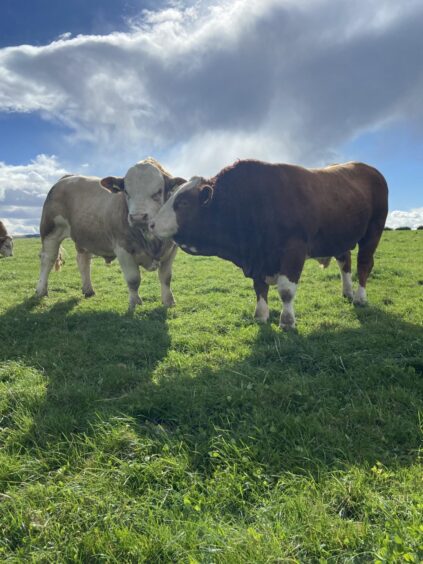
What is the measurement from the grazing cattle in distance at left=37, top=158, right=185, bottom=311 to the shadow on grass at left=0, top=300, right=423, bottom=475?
7.97ft

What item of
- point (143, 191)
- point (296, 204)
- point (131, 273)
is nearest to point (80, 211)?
point (131, 273)

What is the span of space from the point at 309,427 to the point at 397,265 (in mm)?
10901

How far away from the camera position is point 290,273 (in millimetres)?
6371

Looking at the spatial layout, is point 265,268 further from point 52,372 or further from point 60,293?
point 60,293

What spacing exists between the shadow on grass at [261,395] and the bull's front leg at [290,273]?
0.48 meters

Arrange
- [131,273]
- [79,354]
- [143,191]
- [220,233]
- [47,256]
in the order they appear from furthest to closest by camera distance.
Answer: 1. [47,256]
2. [131,273]
3. [143,191]
4. [220,233]
5. [79,354]

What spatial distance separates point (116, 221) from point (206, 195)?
287cm

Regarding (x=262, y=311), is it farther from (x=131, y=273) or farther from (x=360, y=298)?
(x=131, y=273)

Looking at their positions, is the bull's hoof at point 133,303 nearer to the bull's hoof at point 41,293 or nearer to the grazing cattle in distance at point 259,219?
the grazing cattle in distance at point 259,219

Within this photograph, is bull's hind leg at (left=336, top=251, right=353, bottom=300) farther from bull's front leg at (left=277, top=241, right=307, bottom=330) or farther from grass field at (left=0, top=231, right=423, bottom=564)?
bull's front leg at (left=277, top=241, right=307, bottom=330)

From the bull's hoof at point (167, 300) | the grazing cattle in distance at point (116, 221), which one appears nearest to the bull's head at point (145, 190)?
the grazing cattle in distance at point (116, 221)

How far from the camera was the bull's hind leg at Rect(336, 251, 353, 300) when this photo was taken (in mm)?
8731

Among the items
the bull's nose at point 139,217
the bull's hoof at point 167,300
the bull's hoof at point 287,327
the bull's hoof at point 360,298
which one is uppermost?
the bull's nose at point 139,217

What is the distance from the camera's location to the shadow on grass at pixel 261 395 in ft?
10.3
